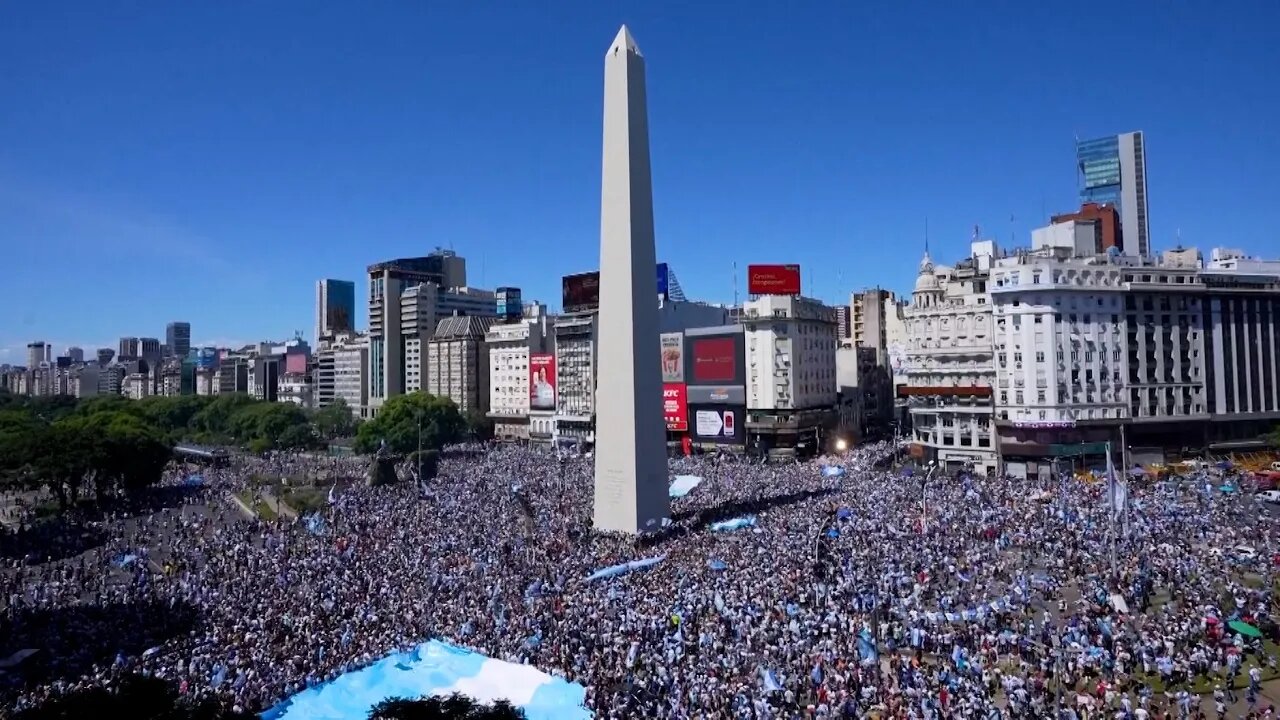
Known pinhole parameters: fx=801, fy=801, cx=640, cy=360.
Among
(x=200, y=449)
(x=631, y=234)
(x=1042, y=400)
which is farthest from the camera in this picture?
(x=200, y=449)

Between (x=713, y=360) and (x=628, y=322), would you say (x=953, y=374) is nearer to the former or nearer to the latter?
(x=713, y=360)

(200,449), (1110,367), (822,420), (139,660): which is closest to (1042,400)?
(1110,367)

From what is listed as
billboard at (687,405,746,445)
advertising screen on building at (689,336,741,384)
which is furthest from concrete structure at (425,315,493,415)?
advertising screen on building at (689,336,741,384)

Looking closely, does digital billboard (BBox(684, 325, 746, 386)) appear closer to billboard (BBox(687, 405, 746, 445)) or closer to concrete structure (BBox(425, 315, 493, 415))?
billboard (BBox(687, 405, 746, 445))

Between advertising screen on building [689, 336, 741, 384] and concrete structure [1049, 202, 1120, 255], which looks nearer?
advertising screen on building [689, 336, 741, 384]

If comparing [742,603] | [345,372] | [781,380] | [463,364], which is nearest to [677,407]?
[781,380]

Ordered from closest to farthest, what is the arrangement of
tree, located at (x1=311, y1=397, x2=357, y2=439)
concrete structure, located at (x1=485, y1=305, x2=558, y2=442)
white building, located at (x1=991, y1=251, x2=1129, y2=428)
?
white building, located at (x1=991, y1=251, x2=1129, y2=428)
concrete structure, located at (x1=485, y1=305, x2=558, y2=442)
tree, located at (x1=311, y1=397, x2=357, y2=439)

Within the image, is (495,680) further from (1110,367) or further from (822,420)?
(822,420)

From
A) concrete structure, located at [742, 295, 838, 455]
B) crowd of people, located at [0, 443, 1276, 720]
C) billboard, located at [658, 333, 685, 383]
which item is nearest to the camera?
crowd of people, located at [0, 443, 1276, 720]
